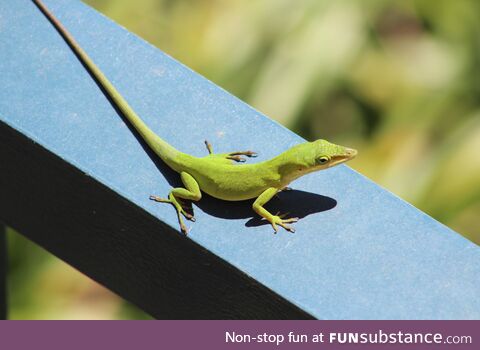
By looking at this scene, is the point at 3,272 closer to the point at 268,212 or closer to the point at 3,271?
the point at 3,271

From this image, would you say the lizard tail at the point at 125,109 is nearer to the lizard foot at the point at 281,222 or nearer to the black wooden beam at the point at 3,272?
the lizard foot at the point at 281,222

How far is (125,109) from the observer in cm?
316

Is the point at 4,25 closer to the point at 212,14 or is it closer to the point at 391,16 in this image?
the point at 212,14

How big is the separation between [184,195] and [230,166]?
0.81 feet

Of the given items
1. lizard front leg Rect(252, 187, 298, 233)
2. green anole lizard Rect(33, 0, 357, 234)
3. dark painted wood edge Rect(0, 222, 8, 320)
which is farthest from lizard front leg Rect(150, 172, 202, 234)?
dark painted wood edge Rect(0, 222, 8, 320)

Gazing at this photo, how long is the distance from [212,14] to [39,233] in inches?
104

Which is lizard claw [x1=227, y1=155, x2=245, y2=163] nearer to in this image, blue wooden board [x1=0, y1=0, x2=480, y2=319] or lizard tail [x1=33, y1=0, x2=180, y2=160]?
blue wooden board [x1=0, y1=0, x2=480, y2=319]

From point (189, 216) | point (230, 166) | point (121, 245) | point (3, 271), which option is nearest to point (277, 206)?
point (230, 166)

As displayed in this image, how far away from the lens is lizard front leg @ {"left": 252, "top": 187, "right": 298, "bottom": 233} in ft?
9.61

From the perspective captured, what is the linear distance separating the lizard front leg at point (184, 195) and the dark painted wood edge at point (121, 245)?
0.35 ft

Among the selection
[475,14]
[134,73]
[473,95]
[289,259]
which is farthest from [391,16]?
[289,259]

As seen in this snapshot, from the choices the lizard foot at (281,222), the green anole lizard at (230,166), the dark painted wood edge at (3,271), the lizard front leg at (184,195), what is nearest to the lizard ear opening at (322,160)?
the green anole lizard at (230,166)

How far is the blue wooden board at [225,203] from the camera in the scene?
2672 mm

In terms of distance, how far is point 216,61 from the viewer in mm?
5191
